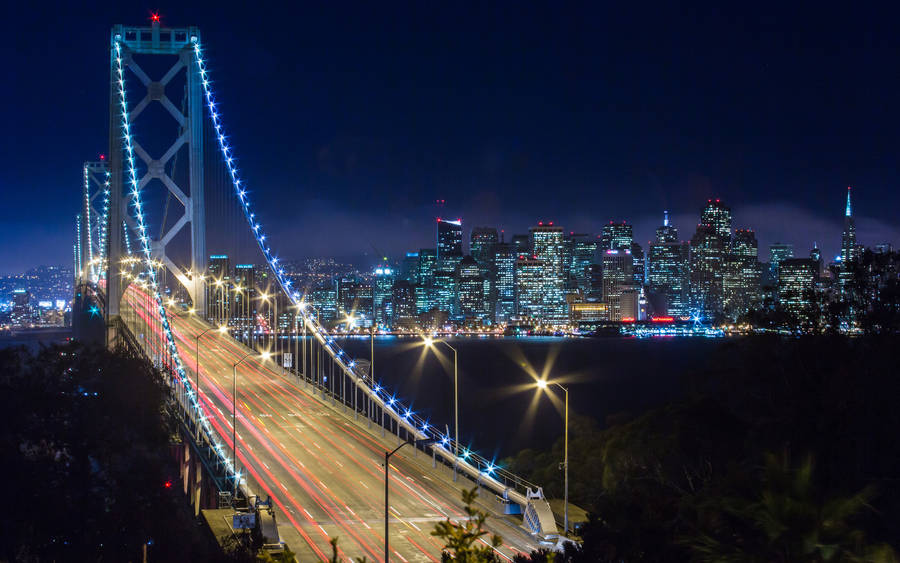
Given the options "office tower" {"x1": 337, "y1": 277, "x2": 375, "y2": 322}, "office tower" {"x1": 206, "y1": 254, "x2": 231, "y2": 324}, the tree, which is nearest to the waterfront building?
"office tower" {"x1": 337, "y1": 277, "x2": 375, "y2": 322}

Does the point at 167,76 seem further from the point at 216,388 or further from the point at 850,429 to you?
the point at 850,429

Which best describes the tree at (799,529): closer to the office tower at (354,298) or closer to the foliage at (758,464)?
the foliage at (758,464)

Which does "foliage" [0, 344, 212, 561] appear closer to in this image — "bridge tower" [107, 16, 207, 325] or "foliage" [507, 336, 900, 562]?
"foliage" [507, 336, 900, 562]

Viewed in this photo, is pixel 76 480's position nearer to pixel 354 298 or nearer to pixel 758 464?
pixel 758 464

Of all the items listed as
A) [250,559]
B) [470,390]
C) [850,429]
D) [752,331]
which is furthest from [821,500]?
[470,390]

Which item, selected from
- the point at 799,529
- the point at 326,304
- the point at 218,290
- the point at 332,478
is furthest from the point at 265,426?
the point at 326,304
